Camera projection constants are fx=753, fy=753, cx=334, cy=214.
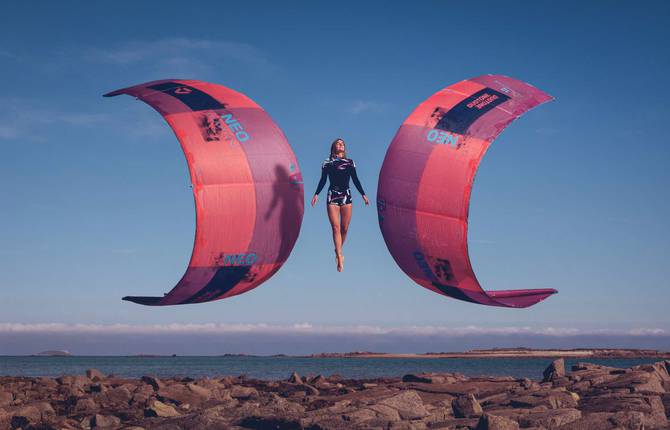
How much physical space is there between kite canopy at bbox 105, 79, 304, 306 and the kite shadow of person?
0.02 meters

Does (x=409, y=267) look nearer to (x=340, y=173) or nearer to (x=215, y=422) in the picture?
(x=340, y=173)

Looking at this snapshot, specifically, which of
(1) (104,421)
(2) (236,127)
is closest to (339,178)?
(2) (236,127)

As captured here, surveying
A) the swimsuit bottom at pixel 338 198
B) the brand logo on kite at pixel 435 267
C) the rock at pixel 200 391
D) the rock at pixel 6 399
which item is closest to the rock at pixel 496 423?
the brand logo on kite at pixel 435 267

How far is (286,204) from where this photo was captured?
15.4 metres

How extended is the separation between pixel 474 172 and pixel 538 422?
15.0ft

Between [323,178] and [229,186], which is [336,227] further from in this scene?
[229,186]

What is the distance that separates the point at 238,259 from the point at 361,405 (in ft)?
12.5

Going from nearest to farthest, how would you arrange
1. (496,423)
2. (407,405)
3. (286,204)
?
1. (496,423)
2. (407,405)
3. (286,204)

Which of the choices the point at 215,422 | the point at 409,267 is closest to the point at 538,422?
the point at 409,267

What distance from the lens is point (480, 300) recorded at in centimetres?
1445

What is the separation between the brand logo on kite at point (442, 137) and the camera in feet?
47.2

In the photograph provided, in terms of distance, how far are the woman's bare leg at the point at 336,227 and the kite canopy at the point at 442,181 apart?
2.97 feet

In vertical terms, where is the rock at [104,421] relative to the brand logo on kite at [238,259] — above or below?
below

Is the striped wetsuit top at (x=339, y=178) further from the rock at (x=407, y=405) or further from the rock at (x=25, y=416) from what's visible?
the rock at (x=25, y=416)
